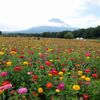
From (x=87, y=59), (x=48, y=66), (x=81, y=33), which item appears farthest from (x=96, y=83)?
(x=81, y=33)

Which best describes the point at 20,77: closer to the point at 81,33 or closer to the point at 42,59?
the point at 42,59

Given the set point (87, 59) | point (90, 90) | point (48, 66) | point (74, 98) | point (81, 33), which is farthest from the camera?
point (81, 33)

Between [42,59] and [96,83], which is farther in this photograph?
[42,59]

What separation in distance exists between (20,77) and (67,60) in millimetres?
1851

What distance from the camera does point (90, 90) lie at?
3.79 m

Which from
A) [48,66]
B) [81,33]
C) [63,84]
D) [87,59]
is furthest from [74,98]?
[81,33]

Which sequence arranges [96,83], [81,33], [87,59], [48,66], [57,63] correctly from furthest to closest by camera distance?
[81,33]
[87,59]
[57,63]
[48,66]
[96,83]

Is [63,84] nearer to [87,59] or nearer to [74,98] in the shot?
[74,98]

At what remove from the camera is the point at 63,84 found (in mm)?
3621

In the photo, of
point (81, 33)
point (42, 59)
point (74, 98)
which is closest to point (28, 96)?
point (74, 98)

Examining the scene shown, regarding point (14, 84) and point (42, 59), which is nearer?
point (14, 84)

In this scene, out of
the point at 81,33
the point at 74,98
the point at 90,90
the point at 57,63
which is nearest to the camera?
the point at 74,98

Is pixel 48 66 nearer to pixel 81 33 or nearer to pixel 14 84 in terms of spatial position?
pixel 14 84

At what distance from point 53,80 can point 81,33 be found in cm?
5620
